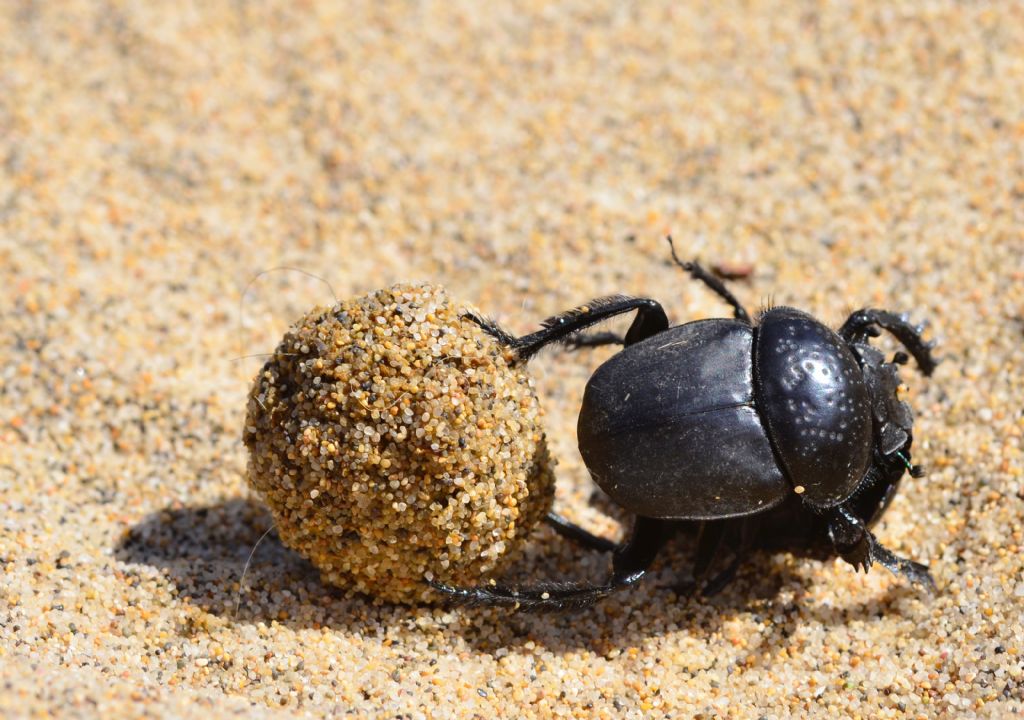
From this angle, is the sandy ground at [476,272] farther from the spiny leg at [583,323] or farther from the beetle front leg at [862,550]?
the spiny leg at [583,323]

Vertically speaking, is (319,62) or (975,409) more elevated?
(319,62)

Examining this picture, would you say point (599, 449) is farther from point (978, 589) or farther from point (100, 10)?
point (100, 10)

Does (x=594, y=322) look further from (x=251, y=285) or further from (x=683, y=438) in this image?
(x=251, y=285)

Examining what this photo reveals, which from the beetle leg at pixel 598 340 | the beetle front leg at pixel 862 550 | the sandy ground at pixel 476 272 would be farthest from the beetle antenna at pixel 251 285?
the beetle front leg at pixel 862 550

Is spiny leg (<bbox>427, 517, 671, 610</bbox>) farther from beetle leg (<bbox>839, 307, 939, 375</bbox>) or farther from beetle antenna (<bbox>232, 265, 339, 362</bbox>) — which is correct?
beetle antenna (<bbox>232, 265, 339, 362</bbox>)

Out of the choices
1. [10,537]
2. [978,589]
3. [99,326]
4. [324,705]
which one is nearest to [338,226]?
[99,326]

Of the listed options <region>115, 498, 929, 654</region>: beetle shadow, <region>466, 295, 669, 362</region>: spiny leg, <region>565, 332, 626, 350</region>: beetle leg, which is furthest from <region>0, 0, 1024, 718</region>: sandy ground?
<region>466, 295, 669, 362</region>: spiny leg
